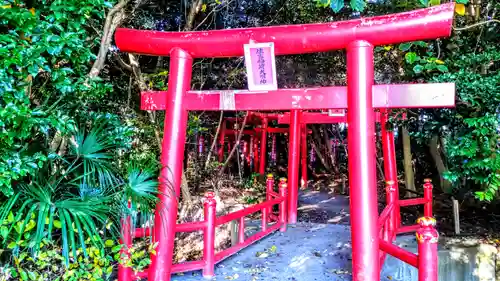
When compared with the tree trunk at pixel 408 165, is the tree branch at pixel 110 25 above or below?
above

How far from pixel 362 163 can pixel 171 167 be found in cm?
192

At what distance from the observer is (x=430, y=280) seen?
296 cm

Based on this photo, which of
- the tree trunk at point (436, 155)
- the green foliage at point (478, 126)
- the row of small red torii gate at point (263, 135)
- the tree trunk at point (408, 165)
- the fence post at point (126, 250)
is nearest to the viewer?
the fence post at point (126, 250)

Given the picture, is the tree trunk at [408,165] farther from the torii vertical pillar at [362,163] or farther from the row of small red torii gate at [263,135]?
the torii vertical pillar at [362,163]

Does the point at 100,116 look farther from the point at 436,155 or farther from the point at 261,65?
the point at 436,155

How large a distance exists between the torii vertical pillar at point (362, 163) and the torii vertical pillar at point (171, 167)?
1.74 m

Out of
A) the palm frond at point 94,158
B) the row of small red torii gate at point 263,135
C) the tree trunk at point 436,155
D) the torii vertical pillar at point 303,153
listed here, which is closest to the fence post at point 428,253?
the palm frond at point 94,158

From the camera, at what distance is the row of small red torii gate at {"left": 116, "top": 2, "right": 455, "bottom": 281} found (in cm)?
345

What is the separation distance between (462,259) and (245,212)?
10.8 feet

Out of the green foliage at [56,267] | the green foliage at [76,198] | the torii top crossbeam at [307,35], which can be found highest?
the torii top crossbeam at [307,35]

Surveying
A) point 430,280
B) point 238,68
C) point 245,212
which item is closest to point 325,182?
point 238,68

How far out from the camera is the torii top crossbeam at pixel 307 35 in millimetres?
3385

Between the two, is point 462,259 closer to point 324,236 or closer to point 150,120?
point 324,236

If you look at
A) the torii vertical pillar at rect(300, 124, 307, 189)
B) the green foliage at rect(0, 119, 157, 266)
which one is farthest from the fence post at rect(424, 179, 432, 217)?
the torii vertical pillar at rect(300, 124, 307, 189)
